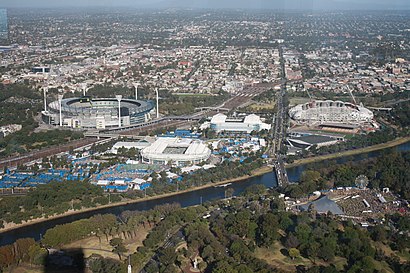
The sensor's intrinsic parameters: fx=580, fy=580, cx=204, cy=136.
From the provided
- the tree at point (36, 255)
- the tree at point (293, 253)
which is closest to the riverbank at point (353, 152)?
the tree at point (293, 253)

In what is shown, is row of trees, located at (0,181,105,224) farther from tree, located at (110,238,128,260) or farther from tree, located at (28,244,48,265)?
tree, located at (110,238,128,260)

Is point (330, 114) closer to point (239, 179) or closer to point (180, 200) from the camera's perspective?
point (239, 179)

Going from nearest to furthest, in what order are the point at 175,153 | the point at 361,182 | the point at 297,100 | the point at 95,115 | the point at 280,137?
the point at 361,182 → the point at 175,153 → the point at 280,137 → the point at 95,115 → the point at 297,100

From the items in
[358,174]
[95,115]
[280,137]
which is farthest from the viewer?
[95,115]

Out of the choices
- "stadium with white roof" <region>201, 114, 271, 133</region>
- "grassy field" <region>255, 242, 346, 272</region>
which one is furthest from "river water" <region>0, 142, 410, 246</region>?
"stadium with white roof" <region>201, 114, 271, 133</region>

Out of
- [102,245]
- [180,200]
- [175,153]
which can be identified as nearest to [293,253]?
[102,245]

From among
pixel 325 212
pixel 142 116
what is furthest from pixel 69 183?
pixel 142 116
